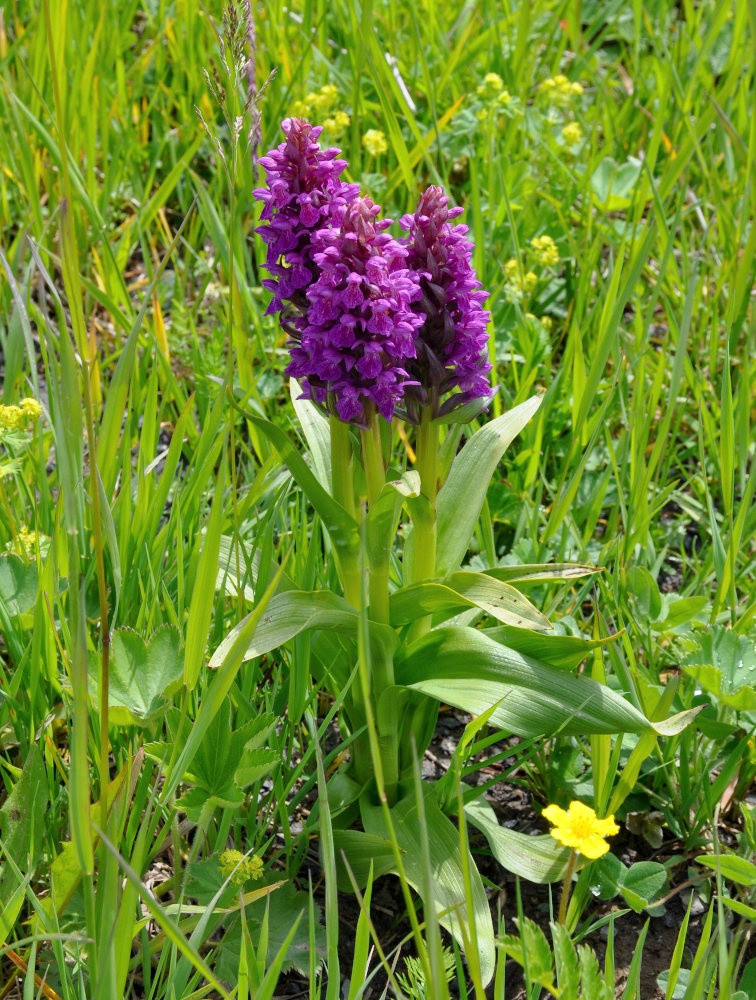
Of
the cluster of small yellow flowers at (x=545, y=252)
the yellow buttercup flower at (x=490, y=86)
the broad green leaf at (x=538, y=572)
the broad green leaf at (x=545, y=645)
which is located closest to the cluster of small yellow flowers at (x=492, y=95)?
the yellow buttercup flower at (x=490, y=86)

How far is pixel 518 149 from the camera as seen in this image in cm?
349

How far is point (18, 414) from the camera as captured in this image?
1.90 metres

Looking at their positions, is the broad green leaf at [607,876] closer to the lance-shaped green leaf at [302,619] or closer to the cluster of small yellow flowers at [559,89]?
the lance-shaped green leaf at [302,619]

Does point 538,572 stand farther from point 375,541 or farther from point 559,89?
point 559,89

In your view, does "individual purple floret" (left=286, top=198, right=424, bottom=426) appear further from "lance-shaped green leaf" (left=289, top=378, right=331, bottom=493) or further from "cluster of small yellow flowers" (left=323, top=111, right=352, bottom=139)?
"cluster of small yellow flowers" (left=323, top=111, right=352, bottom=139)

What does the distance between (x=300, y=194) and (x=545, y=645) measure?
0.84 meters

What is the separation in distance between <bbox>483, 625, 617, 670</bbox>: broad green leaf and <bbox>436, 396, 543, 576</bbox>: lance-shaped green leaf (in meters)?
0.18

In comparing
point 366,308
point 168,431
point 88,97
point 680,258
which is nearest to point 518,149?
point 680,258

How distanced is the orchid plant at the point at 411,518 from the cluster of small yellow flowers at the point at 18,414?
1.92 ft

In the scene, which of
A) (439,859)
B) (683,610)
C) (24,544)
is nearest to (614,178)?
(683,610)

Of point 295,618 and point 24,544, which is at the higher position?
point 295,618

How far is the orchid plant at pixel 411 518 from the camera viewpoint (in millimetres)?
1388

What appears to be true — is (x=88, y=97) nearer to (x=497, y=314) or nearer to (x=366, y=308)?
(x=497, y=314)

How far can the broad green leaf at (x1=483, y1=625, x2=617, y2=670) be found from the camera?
1534 mm
